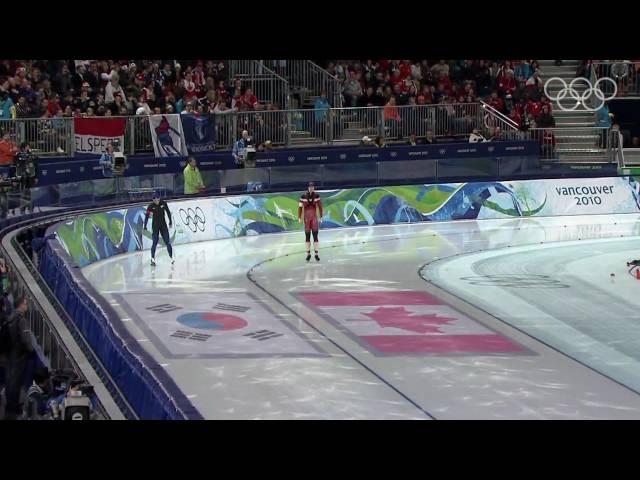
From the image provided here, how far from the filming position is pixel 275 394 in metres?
18.1

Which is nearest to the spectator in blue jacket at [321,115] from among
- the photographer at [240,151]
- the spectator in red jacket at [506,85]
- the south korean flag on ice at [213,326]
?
the photographer at [240,151]

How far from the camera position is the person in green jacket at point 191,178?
33125mm

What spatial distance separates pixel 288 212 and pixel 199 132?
332cm

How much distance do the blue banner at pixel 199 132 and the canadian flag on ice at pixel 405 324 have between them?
10.8 metres

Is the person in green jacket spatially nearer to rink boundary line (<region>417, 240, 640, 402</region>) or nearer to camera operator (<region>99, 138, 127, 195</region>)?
camera operator (<region>99, 138, 127, 195</region>)

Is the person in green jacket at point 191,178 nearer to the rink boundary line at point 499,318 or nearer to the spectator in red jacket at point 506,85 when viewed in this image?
the rink boundary line at point 499,318

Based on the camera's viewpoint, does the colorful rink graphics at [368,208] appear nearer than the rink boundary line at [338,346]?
No

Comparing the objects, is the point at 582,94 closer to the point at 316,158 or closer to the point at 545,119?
the point at 545,119

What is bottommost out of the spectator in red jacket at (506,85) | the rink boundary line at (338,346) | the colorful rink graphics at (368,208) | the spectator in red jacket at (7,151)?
the rink boundary line at (338,346)

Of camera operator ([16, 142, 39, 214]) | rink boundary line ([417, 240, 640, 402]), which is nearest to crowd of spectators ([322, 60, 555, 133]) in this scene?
rink boundary line ([417, 240, 640, 402])

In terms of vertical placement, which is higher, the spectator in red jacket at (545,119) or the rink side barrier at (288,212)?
the spectator in red jacket at (545,119)

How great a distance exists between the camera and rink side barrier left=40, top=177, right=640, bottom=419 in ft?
69.8

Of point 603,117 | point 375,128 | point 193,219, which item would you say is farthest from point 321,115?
point 603,117
